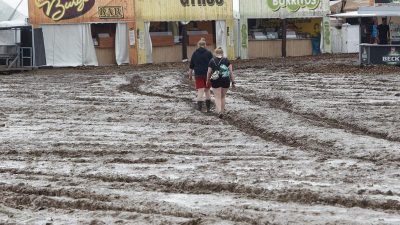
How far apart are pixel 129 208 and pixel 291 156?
3962mm

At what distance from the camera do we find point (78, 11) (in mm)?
38500

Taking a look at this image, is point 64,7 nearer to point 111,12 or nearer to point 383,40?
point 111,12

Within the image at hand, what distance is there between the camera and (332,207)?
880 cm

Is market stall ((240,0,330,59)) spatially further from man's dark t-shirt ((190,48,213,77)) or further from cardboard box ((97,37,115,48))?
man's dark t-shirt ((190,48,213,77))

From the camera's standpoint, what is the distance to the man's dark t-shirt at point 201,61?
19469 millimetres

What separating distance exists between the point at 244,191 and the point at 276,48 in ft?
116

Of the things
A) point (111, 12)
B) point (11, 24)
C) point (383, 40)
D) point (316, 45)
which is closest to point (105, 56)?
point (111, 12)

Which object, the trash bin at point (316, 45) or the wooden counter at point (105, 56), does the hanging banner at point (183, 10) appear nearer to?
the wooden counter at point (105, 56)

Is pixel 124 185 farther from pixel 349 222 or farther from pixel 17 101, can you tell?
pixel 17 101

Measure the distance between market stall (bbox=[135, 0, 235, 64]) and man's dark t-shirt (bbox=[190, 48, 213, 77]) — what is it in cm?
2011

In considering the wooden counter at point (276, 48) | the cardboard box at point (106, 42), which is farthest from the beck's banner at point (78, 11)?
the wooden counter at point (276, 48)

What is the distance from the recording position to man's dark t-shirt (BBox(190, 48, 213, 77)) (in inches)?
766

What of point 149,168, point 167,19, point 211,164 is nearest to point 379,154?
point 211,164

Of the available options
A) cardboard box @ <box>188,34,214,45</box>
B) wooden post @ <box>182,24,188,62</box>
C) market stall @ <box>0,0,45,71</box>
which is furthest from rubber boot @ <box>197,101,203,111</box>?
cardboard box @ <box>188,34,214,45</box>
